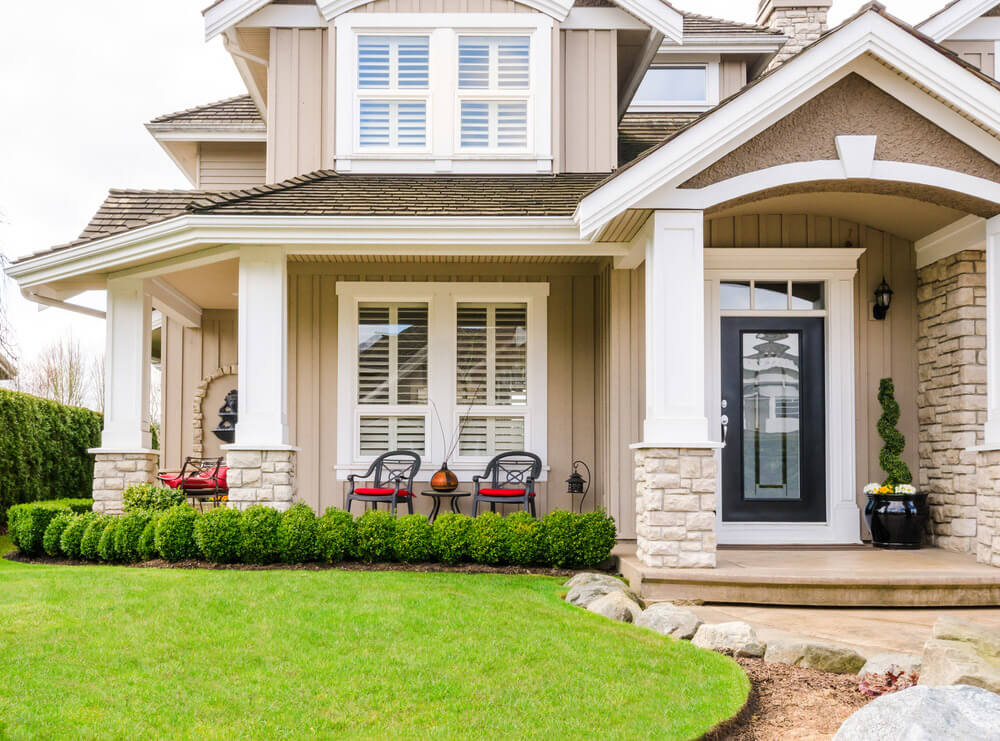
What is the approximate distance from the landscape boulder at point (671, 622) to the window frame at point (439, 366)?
144 inches

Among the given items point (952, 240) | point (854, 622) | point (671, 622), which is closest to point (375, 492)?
point (671, 622)

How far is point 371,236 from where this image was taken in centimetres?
796

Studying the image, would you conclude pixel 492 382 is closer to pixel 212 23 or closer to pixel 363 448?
pixel 363 448

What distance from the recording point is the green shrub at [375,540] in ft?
24.6

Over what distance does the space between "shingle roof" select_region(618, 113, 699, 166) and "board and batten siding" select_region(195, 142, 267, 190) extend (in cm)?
456

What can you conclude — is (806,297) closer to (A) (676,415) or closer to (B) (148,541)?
(A) (676,415)

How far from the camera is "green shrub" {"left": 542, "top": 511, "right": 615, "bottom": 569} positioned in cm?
746

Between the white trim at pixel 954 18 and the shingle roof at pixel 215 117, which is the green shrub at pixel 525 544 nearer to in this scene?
the white trim at pixel 954 18

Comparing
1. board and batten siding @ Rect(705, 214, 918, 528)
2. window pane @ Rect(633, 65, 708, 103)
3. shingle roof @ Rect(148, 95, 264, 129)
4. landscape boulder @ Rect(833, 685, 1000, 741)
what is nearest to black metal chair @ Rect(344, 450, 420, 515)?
board and batten siding @ Rect(705, 214, 918, 528)

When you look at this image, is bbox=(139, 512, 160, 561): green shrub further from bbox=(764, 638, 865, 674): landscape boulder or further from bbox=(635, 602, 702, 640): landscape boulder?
bbox=(764, 638, 865, 674): landscape boulder

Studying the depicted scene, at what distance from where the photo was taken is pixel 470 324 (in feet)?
31.1

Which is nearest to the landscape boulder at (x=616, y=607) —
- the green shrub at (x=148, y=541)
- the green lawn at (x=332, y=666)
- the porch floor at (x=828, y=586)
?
the green lawn at (x=332, y=666)

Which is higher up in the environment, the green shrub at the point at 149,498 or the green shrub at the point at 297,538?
the green shrub at the point at 149,498

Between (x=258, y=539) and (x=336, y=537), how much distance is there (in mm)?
599
